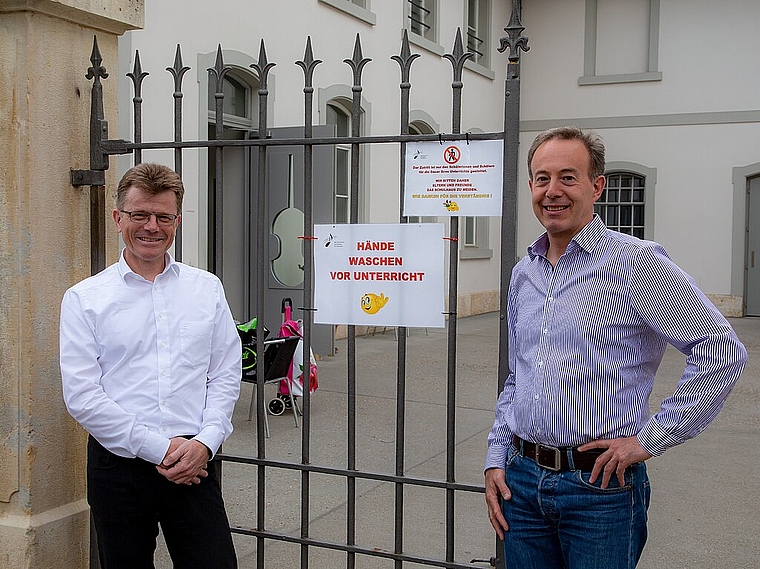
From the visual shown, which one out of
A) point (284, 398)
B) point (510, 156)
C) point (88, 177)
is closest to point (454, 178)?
point (510, 156)

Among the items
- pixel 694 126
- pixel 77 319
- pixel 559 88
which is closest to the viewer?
pixel 77 319

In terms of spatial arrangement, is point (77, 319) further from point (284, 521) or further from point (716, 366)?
point (284, 521)

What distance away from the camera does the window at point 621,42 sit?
57.2ft

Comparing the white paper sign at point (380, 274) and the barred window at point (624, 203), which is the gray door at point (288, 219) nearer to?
the white paper sign at point (380, 274)

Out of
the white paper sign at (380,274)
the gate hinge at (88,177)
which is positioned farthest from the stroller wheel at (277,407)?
the white paper sign at (380,274)

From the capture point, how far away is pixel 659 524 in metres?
5.00

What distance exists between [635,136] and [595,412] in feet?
53.3

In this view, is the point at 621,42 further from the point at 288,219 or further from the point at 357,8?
the point at 288,219

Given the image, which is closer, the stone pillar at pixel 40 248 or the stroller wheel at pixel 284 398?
the stone pillar at pixel 40 248

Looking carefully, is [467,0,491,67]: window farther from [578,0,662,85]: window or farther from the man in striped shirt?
the man in striped shirt

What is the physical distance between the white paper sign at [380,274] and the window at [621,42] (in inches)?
616

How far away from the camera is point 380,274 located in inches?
123

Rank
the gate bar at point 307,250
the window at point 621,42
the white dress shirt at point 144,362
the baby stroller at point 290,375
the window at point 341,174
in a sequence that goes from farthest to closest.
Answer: the window at point 621,42, the window at point 341,174, the baby stroller at point 290,375, the gate bar at point 307,250, the white dress shirt at point 144,362

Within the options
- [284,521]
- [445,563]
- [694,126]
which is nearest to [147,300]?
[445,563]
